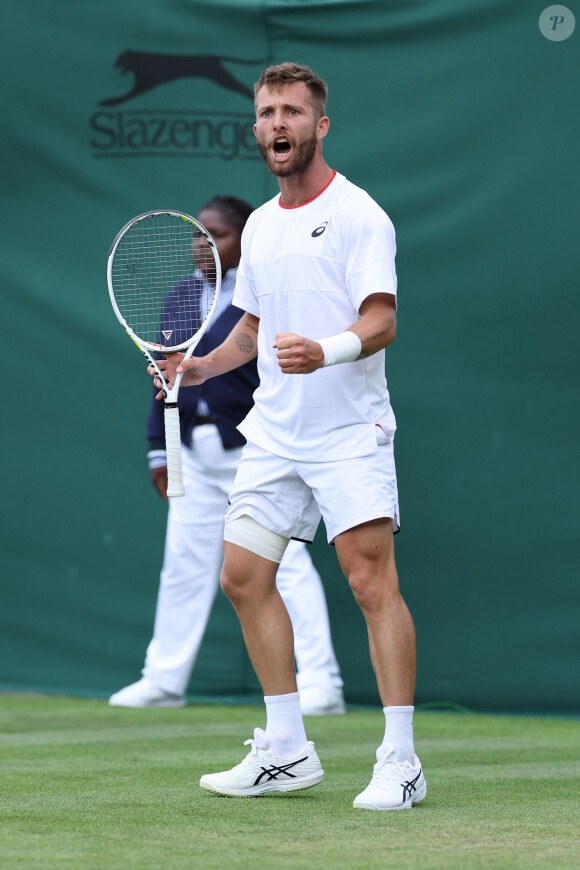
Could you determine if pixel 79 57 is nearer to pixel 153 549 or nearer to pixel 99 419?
pixel 99 419

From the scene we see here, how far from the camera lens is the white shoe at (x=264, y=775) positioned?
11.4ft

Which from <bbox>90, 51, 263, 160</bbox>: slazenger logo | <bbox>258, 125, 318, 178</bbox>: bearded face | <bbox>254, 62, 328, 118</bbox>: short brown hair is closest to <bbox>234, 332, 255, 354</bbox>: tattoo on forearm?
<bbox>258, 125, 318, 178</bbox>: bearded face

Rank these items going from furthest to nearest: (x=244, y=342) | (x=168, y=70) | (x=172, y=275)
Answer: (x=168, y=70) < (x=172, y=275) < (x=244, y=342)

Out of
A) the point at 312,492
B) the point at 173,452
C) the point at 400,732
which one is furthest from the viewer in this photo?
the point at 312,492

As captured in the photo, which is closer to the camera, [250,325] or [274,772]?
[274,772]

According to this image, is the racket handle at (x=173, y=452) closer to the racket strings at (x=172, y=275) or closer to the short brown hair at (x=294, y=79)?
the short brown hair at (x=294, y=79)

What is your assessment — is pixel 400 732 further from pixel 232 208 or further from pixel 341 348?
pixel 232 208

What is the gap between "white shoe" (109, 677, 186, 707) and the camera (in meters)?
5.92

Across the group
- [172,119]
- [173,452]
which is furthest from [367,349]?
[172,119]

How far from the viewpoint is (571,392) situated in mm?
5703

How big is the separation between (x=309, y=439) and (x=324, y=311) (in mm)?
317

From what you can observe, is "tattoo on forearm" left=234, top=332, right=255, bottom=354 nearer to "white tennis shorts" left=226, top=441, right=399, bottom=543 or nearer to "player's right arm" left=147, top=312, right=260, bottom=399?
"player's right arm" left=147, top=312, right=260, bottom=399

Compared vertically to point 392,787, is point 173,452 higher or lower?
higher

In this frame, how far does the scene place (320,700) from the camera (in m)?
5.65
